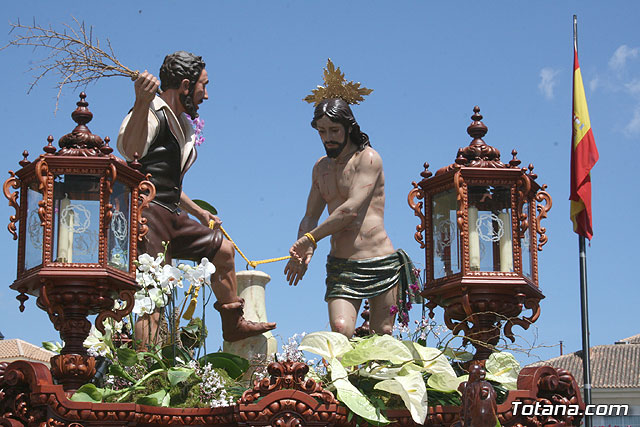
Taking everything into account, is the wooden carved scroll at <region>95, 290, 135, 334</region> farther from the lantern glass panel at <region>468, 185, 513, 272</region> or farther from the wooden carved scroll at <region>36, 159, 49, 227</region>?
the lantern glass panel at <region>468, 185, 513, 272</region>

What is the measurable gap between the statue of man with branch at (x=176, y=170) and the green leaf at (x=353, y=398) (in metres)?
1.66

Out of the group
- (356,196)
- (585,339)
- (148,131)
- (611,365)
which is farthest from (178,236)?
(611,365)

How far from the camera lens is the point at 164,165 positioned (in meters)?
7.73

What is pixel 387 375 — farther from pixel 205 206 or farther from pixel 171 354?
pixel 205 206

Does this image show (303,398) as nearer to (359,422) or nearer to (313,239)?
(359,422)

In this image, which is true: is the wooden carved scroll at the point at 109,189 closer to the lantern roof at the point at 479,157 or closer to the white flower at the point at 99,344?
the white flower at the point at 99,344

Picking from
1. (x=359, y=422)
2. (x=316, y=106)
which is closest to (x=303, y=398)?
(x=359, y=422)

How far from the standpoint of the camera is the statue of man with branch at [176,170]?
24.4 feet

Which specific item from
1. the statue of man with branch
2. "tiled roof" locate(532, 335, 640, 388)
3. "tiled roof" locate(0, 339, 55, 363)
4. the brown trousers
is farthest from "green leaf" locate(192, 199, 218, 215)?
"tiled roof" locate(532, 335, 640, 388)

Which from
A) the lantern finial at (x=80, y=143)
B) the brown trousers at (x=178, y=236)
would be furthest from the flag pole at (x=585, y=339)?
the lantern finial at (x=80, y=143)

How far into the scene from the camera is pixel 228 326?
8.16 m

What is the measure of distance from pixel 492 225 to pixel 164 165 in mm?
2478

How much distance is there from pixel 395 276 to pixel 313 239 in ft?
2.27

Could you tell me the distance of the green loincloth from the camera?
780 cm
